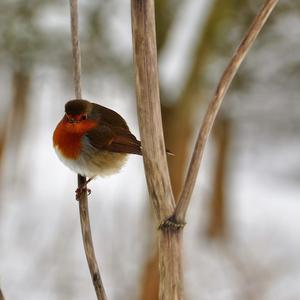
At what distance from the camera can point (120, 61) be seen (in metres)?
7.30

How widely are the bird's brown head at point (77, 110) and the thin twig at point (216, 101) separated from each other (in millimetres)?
775

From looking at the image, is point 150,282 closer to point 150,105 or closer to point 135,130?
point 135,130

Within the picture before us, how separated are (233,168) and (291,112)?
2.48 metres

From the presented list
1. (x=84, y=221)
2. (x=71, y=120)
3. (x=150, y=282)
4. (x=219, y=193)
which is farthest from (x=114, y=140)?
(x=219, y=193)

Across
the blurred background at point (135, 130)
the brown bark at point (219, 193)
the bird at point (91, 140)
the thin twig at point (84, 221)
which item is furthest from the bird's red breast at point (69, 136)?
the brown bark at point (219, 193)

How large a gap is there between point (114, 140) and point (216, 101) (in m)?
1.32

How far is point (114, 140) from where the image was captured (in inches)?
120

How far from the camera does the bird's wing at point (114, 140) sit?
116 inches

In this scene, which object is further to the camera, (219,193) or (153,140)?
(219,193)

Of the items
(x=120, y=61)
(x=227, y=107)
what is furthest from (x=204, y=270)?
(x=120, y=61)

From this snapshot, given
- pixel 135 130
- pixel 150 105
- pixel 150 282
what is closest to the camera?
pixel 150 105

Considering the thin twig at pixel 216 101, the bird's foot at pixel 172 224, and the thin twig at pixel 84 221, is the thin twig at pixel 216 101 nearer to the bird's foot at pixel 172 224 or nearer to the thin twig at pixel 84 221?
the bird's foot at pixel 172 224

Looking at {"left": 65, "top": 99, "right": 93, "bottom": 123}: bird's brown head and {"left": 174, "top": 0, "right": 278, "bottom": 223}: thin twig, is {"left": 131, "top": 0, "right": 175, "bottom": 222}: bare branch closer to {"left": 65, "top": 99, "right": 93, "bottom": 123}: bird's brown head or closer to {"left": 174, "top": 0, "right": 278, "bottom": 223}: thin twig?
{"left": 174, "top": 0, "right": 278, "bottom": 223}: thin twig

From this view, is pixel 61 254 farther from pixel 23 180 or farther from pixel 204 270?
pixel 23 180
